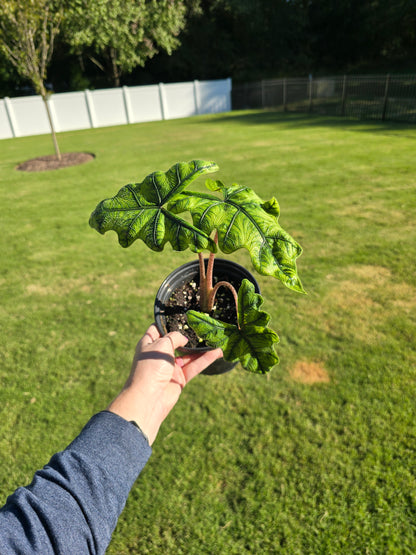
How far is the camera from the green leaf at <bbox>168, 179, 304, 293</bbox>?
1184 mm

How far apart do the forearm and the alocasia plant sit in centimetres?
48

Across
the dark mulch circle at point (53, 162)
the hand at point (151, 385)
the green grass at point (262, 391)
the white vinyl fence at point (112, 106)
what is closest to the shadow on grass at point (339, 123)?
the green grass at point (262, 391)

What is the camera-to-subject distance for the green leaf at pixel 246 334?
1.30 meters

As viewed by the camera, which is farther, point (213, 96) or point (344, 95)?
point (213, 96)

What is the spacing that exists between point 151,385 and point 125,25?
1017 inches

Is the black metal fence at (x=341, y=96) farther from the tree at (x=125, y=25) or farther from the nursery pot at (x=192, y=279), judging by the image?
the nursery pot at (x=192, y=279)

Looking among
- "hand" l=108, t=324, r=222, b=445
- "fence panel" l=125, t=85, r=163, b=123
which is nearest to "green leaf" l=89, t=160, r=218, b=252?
"hand" l=108, t=324, r=222, b=445

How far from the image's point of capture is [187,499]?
184 centimetres

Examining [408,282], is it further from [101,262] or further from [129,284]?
[101,262]

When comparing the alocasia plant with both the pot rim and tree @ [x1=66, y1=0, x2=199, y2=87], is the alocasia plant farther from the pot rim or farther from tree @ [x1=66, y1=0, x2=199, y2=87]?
tree @ [x1=66, y1=0, x2=199, y2=87]

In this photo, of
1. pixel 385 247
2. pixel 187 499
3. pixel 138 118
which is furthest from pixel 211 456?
pixel 138 118

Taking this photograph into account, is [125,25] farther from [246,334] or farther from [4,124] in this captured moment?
[246,334]

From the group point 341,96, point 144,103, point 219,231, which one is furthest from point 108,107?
point 219,231

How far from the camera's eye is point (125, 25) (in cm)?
2106
